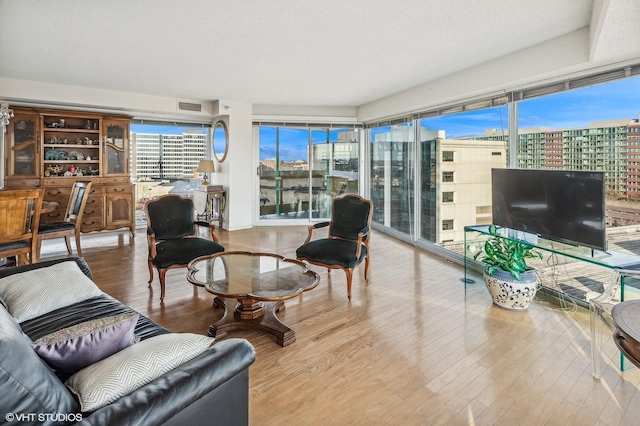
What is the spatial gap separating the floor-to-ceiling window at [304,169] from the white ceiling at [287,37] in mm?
2284

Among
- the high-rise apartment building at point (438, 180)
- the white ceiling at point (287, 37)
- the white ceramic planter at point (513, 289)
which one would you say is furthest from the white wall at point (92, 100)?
the white ceramic planter at point (513, 289)

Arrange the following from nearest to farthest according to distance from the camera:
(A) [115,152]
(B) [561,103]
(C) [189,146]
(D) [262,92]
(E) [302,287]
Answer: (E) [302,287] → (B) [561,103] → (D) [262,92] → (A) [115,152] → (C) [189,146]

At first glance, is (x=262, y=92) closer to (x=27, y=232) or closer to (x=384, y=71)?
(x=384, y=71)

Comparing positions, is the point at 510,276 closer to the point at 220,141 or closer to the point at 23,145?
the point at 220,141

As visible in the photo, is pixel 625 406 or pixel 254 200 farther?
pixel 254 200

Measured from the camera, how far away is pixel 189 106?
6.32 metres

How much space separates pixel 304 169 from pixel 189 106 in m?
2.41

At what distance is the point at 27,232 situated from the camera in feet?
11.6

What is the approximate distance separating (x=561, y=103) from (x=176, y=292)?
4036mm

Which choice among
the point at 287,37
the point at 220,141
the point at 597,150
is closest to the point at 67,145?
the point at 220,141

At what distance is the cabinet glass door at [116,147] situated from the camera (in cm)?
598

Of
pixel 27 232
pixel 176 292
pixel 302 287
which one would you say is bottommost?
pixel 176 292

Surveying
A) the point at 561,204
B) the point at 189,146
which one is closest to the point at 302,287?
the point at 561,204

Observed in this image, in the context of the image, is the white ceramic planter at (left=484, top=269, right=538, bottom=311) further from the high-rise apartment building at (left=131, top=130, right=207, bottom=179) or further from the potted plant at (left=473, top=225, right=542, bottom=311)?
the high-rise apartment building at (left=131, top=130, right=207, bottom=179)
